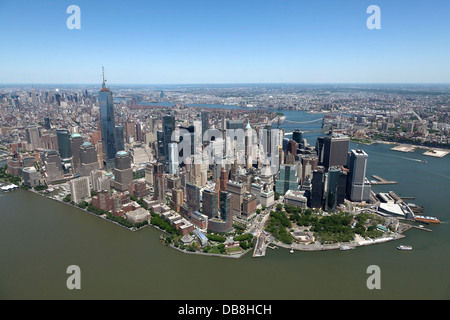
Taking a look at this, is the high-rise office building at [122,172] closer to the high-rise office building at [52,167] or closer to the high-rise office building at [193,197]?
the high-rise office building at [52,167]

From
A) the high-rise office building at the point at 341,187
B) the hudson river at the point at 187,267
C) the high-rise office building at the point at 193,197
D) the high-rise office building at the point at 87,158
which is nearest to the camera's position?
the hudson river at the point at 187,267

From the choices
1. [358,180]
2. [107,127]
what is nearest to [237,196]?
[358,180]

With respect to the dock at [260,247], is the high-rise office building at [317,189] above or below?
above

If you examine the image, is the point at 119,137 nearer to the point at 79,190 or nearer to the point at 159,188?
the point at 79,190

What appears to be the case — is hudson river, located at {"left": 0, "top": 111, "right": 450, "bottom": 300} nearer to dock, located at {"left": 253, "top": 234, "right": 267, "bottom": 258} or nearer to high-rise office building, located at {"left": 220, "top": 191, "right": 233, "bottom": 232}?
dock, located at {"left": 253, "top": 234, "right": 267, "bottom": 258}

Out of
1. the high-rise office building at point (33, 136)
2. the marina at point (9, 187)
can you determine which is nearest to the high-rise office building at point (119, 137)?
the marina at point (9, 187)

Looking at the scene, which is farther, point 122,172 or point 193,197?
point 122,172

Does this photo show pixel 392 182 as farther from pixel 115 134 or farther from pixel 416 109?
pixel 416 109
